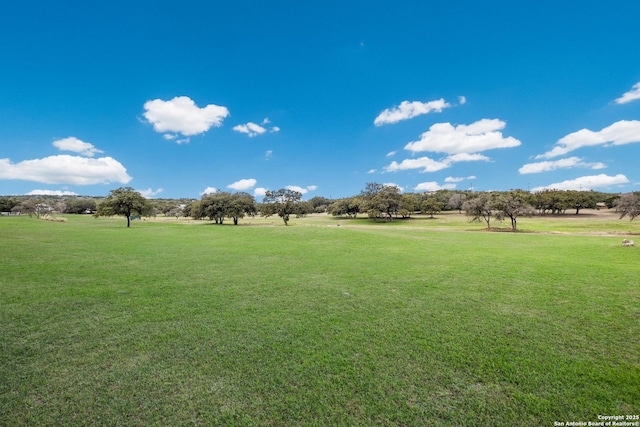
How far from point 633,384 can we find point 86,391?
866 centimetres

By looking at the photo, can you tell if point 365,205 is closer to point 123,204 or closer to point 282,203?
point 282,203

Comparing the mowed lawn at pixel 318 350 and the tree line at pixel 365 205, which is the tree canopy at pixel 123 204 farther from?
the mowed lawn at pixel 318 350

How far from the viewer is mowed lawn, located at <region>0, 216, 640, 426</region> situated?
397cm

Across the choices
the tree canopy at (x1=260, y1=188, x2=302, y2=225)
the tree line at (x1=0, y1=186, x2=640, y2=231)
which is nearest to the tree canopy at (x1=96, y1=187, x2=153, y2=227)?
the tree line at (x1=0, y1=186, x2=640, y2=231)

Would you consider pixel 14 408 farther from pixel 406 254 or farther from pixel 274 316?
pixel 406 254

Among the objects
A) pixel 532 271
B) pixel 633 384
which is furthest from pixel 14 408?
pixel 532 271

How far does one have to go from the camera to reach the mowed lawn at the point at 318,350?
3.97 meters

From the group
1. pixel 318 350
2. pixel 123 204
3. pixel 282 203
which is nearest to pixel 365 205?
pixel 282 203

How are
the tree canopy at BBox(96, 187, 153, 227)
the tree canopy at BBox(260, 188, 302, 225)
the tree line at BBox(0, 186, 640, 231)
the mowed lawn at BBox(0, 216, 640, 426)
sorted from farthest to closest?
the tree canopy at BBox(260, 188, 302, 225), the tree canopy at BBox(96, 187, 153, 227), the tree line at BBox(0, 186, 640, 231), the mowed lawn at BBox(0, 216, 640, 426)

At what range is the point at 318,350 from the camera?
5469 millimetres

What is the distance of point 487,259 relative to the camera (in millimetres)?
15148

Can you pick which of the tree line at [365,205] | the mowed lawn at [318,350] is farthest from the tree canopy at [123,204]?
the mowed lawn at [318,350]

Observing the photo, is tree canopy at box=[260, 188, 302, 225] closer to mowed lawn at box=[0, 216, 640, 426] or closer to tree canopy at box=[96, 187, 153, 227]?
tree canopy at box=[96, 187, 153, 227]

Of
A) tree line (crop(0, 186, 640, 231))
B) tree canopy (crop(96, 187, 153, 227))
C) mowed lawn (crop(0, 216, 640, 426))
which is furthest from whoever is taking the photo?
tree canopy (crop(96, 187, 153, 227))
